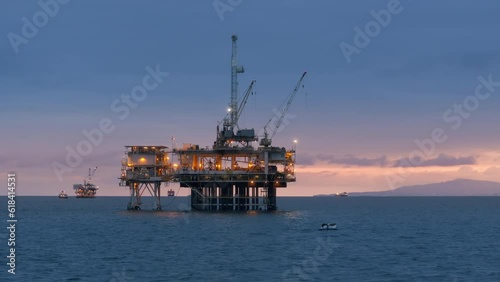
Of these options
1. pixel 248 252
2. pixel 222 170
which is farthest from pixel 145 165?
pixel 248 252

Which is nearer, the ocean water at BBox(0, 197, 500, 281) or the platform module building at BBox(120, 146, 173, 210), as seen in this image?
the ocean water at BBox(0, 197, 500, 281)

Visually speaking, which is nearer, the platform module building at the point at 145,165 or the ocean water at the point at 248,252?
the ocean water at the point at 248,252

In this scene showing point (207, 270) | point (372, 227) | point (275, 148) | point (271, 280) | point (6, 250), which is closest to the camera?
point (271, 280)

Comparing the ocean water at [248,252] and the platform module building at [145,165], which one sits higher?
the platform module building at [145,165]

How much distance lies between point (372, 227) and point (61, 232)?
200 feet

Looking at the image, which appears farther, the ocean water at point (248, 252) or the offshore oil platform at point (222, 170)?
the offshore oil platform at point (222, 170)

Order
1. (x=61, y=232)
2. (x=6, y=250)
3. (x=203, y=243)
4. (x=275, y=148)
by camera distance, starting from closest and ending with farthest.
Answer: (x=6, y=250) < (x=203, y=243) < (x=61, y=232) < (x=275, y=148)

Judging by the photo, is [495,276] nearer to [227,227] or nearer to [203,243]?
[203,243]

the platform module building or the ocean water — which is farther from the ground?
the platform module building

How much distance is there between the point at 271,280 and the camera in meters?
75.6

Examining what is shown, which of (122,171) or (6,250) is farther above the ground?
(122,171)

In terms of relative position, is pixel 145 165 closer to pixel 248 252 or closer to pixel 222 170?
Result: pixel 222 170

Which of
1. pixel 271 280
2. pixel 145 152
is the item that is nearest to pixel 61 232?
pixel 145 152

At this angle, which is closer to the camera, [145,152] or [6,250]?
[6,250]
